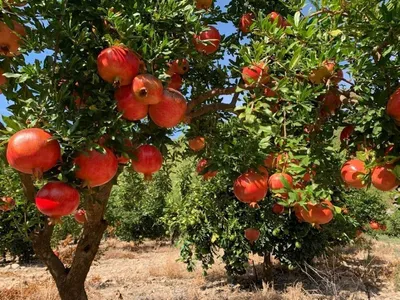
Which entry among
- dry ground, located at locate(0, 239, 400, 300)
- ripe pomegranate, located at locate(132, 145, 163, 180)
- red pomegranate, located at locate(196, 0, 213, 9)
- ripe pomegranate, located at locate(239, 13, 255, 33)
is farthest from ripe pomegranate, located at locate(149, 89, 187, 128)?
dry ground, located at locate(0, 239, 400, 300)

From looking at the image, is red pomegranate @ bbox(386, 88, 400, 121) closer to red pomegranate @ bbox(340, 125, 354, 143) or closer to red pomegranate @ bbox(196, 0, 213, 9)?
red pomegranate @ bbox(340, 125, 354, 143)

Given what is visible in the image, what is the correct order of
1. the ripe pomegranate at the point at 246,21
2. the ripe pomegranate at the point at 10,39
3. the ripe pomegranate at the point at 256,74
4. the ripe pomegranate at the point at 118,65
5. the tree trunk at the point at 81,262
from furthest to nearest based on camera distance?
the tree trunk at the point at 81,262, the ripe pomegranate at the point at 246,21, the ripe pomegranate at the point at 256,74, the ripe pomegranate at the point at 10,39, the ripe pomegranate at the point at 118,65

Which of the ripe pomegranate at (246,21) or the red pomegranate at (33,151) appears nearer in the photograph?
the red pomegranate at (33,151)

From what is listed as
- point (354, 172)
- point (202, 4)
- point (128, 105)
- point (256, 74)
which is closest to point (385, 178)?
point (354, 172)

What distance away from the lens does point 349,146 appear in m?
1.82

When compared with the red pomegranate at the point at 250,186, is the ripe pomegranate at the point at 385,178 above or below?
below

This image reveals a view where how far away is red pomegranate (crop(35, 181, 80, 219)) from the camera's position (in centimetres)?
109

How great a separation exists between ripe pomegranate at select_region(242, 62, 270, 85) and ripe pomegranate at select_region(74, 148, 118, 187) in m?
0.82

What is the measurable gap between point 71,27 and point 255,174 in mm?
997

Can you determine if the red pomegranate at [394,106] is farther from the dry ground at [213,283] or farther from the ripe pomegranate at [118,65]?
the dry ground at [213,283]

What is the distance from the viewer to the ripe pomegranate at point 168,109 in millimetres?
1325

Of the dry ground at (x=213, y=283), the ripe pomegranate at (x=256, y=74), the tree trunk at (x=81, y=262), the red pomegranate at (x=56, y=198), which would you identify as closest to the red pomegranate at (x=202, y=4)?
the ripe pomegranate at (x=256, y=74)

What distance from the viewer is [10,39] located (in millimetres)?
1436

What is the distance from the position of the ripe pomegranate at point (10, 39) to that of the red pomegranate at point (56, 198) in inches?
24.5
